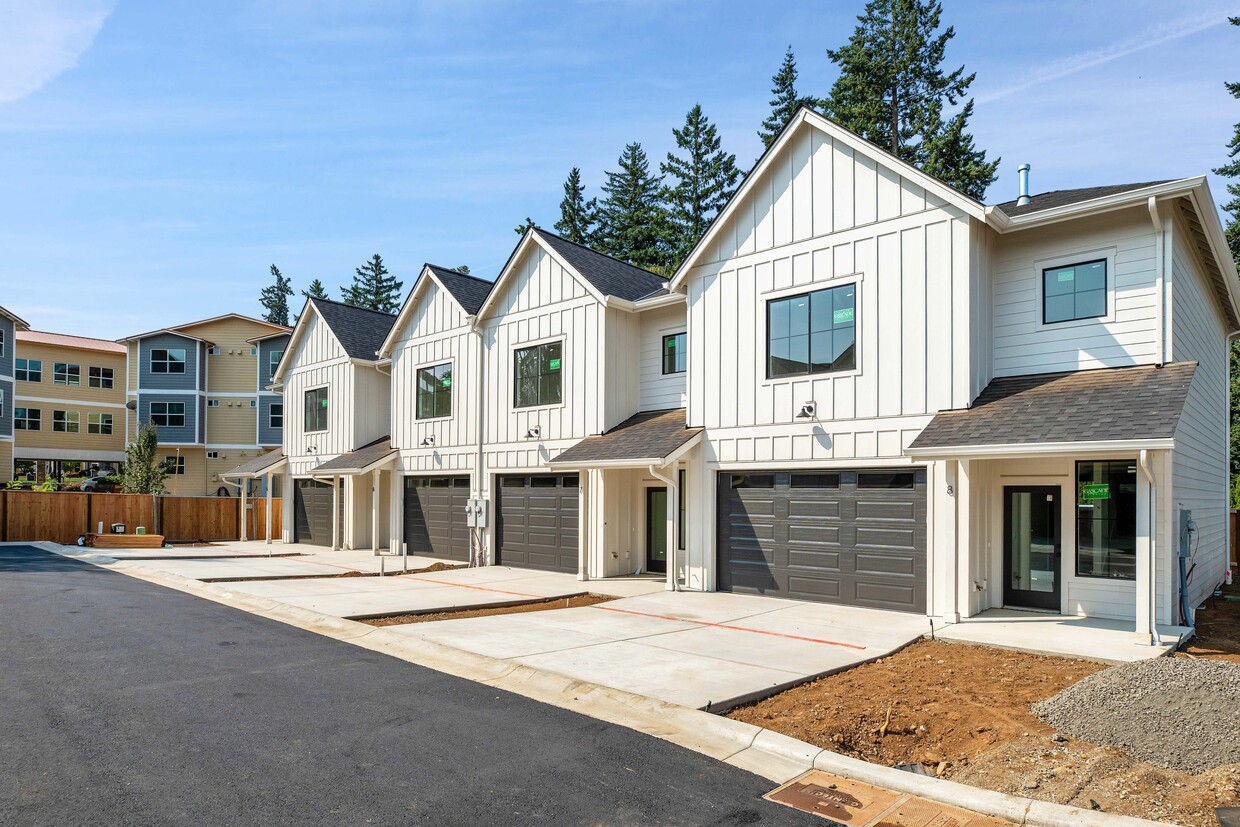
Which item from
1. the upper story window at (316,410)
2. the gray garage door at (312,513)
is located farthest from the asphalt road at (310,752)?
the upper story window at (316,410)

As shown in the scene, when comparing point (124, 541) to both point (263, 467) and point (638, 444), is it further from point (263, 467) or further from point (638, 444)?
point (638, 444)

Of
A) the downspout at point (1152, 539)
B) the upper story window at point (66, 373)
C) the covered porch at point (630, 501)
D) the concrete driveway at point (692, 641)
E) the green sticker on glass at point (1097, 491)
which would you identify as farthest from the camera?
the upper story window at point (66, 373)

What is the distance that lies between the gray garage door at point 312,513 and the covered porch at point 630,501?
12176 mm

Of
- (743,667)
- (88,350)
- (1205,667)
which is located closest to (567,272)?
(743,667)

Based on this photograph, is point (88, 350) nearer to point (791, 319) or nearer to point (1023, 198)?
point (791, 319)

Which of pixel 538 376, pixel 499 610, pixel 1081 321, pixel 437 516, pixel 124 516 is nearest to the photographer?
pixel 1081 321

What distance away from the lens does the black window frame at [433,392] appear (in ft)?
71.3

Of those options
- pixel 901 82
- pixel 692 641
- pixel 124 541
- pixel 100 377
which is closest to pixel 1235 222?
pixel 901 82

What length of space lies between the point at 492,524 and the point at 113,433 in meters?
37.3

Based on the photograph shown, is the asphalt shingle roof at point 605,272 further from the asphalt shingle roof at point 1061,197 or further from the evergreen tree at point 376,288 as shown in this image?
the evergreen tree at point 376,288

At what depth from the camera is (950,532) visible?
11.4 m

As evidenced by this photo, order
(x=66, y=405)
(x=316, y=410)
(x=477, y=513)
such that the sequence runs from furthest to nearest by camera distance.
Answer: (x=66, y=405)
(x=316, y=410)
(x=477, y=513)

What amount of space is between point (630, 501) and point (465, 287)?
863 cm

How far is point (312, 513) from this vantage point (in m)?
27.6
